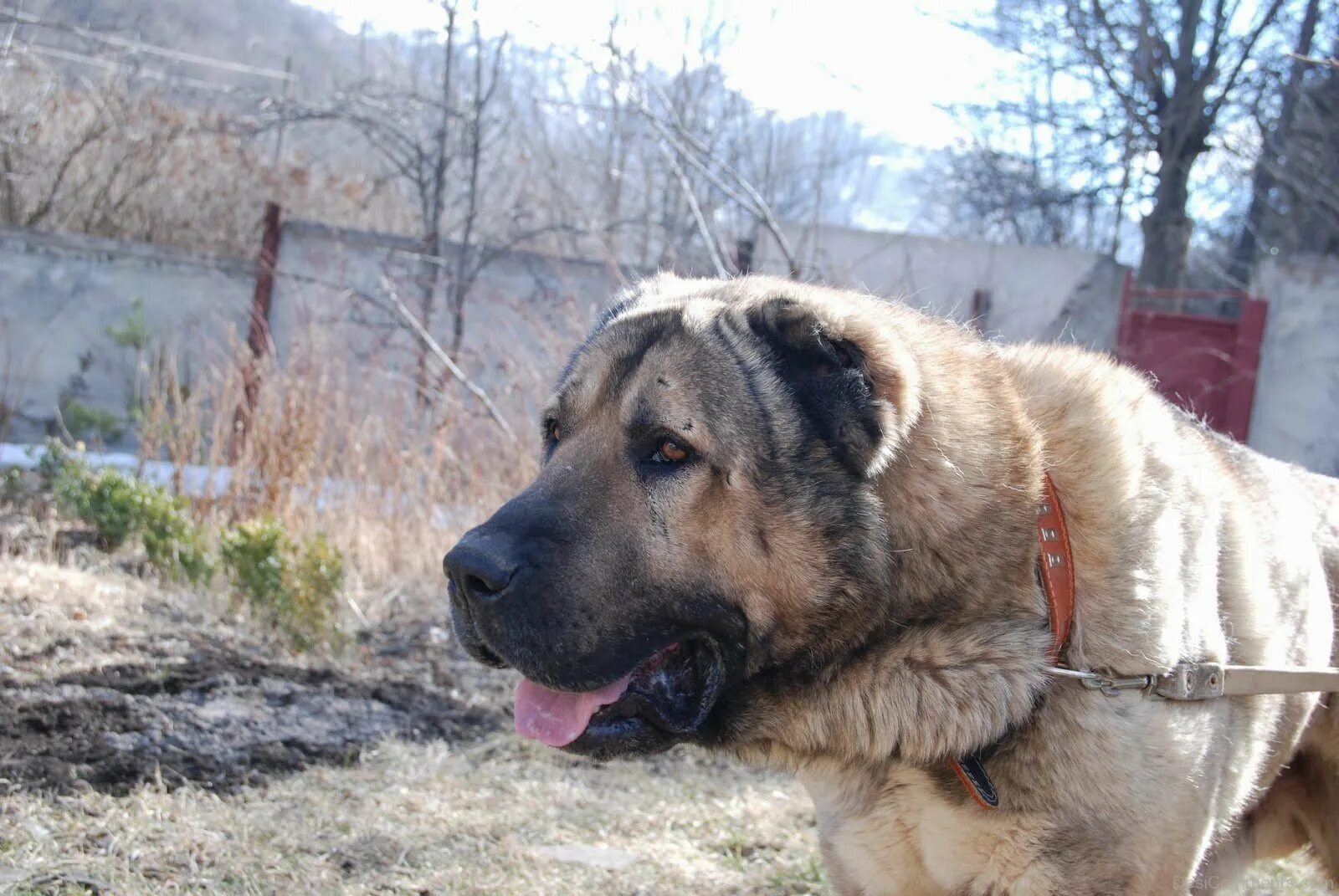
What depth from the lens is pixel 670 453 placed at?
262cm

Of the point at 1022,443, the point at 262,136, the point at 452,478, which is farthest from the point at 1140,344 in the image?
the point at 262,136

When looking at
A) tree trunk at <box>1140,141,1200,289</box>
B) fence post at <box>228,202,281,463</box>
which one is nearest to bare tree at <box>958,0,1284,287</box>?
tree trunk at <box>1140,141,1200,289</box>

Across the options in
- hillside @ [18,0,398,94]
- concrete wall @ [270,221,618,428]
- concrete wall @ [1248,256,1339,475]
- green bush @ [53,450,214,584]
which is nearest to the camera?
green bush @ [53,450,214,584]

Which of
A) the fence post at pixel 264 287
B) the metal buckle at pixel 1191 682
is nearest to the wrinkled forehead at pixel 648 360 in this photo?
the metal buckle at pixel 1191 682

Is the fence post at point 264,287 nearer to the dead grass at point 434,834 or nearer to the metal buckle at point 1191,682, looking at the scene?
the dead grass at point 434,834

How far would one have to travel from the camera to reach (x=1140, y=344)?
444 inches

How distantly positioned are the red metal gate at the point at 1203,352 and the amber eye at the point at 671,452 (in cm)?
929

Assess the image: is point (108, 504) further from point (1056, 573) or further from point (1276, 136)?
point (1276, 136)

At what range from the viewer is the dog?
2.44 metres

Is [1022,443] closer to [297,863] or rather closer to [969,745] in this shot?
[969,745]

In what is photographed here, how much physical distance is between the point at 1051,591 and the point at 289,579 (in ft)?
12.8

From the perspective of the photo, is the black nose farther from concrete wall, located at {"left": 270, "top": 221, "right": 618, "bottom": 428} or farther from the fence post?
concrete wall, located at {"left": 270, "top": 221, "right": 618, "bottom": 428}

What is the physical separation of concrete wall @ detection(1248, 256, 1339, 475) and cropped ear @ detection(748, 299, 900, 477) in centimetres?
987

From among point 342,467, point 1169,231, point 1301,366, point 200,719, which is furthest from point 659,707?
point 1169,231
